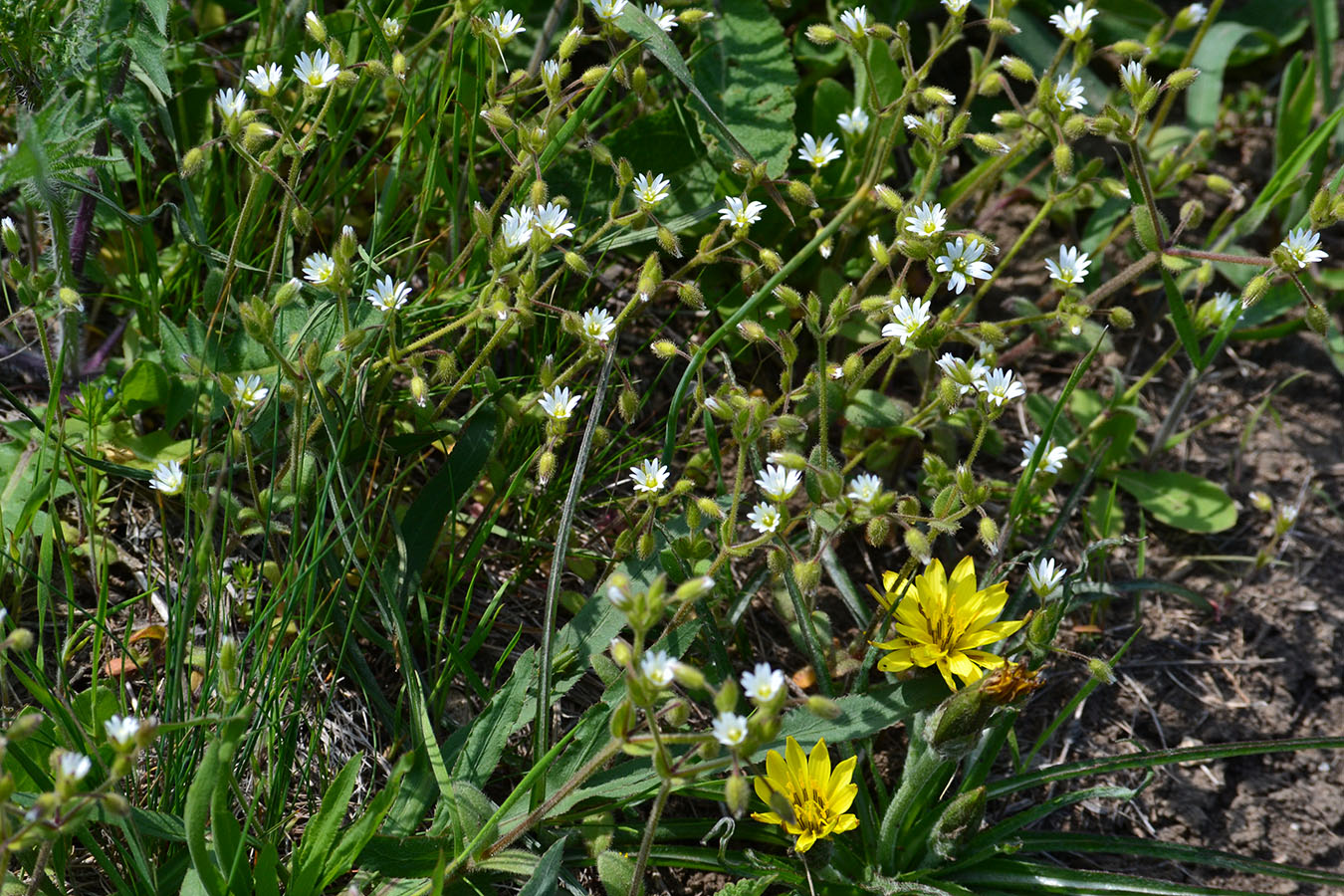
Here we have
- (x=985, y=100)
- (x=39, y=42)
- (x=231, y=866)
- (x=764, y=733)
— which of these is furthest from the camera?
(x=985, y=100)

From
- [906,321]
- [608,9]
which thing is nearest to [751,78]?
[608,9]

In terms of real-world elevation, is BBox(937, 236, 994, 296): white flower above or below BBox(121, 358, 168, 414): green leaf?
above

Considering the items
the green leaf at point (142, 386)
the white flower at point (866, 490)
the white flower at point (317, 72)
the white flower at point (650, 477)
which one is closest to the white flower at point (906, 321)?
the white flower at point (866, 490)

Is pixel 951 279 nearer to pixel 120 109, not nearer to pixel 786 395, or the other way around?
pixel 786 395

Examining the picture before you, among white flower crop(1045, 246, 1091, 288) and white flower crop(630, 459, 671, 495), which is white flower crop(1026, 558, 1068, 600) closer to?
white flower crop(1045, 246, 1091, 288)

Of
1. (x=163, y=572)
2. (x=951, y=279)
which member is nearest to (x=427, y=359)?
(x=163, y=572)

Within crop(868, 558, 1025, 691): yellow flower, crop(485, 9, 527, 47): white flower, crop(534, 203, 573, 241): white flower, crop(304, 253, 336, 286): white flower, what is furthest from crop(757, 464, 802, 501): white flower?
crop(485, 9, 527, 47): white flower
